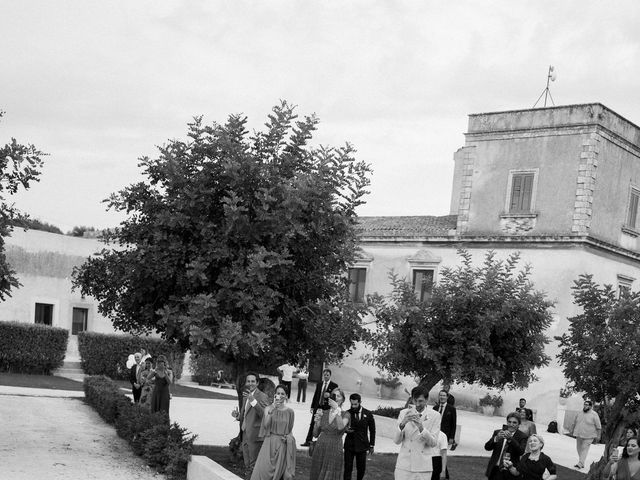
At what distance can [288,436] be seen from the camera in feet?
39.9

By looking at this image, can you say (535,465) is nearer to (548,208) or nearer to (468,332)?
(468,332)

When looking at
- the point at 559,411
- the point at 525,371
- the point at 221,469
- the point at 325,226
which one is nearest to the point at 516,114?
the point at 559,411

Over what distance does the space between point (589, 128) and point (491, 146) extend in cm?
386

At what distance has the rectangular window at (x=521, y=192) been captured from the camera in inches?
1364

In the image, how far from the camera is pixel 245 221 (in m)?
13.4

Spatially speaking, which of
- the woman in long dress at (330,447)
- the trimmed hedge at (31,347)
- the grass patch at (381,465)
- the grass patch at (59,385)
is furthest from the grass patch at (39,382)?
the woman in long dress at (330,447)

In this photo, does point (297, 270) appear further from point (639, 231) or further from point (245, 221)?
point (639, 231)

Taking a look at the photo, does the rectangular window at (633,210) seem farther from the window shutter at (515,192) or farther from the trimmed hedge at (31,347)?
the trimmed hedge at (31,347)

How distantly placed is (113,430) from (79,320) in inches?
739

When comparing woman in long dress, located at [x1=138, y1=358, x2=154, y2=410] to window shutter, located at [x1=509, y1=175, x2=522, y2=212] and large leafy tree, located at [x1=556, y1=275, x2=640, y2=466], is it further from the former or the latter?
window shutter, located at [x1=509, y1=175, x2=522, y2=212]

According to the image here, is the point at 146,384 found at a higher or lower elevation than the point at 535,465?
lower

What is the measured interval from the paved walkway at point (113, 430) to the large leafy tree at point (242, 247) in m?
2.44

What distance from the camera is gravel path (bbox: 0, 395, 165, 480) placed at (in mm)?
13789

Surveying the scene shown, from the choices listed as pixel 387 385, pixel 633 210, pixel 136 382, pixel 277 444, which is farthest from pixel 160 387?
pixel 633 210
